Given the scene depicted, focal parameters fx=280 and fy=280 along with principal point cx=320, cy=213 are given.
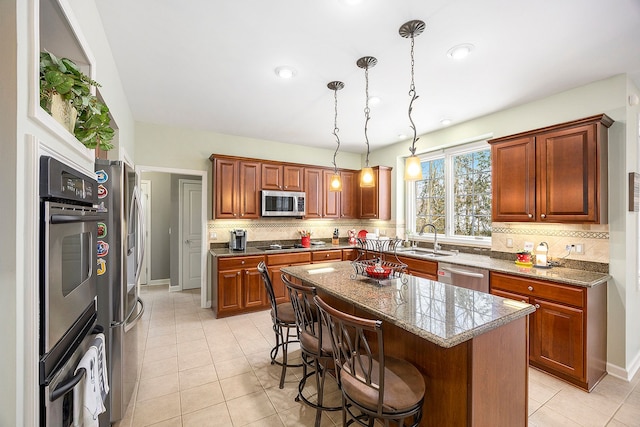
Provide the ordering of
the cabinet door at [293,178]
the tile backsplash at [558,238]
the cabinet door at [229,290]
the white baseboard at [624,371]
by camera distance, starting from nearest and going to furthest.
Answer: the white baseboard at [624,371] < the tile backsplash at [558,238] < the cabinet door at [229,290] < the cabinet door at [293,178]

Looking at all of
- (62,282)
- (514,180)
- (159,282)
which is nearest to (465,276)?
(514,180)

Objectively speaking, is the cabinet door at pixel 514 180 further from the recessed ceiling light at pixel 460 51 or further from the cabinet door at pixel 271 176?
the cabinet door at pixel 271 176

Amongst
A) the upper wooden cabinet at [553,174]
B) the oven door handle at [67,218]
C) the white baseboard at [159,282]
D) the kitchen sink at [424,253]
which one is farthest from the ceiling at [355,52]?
the white baseboard at [159,282]

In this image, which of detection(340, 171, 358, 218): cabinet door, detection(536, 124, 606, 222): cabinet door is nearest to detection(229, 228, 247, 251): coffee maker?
detection(340, 171, 358, 218): cabinet door

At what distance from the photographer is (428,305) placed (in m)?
1.73

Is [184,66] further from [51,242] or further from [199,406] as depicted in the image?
[199,406]

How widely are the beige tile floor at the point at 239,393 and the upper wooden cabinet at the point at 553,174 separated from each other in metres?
1.53

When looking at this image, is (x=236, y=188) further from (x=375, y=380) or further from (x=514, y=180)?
(x=514, y=180)

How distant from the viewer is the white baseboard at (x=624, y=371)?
8.34 feet

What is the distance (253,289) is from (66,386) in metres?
3.26

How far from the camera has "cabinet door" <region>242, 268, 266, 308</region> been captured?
414cm

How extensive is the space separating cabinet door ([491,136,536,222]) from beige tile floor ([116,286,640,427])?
5.30 ft

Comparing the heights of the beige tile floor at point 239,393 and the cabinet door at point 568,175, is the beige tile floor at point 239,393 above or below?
below

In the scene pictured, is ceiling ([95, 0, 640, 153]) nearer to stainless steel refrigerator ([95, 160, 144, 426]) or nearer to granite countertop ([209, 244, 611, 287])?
stainless steel refrigerator ([95, 160, 144, 426])
